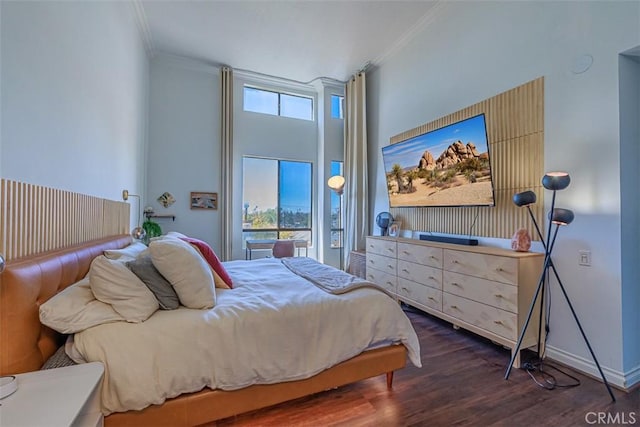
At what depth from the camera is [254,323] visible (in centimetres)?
151

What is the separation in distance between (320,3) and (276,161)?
106 inches

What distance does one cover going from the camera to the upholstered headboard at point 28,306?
1036mm

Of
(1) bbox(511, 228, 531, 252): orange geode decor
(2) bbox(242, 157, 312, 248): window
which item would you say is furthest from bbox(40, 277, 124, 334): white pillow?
(2) bbox(242, 157, 312, 248): window

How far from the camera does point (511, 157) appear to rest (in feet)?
8.66

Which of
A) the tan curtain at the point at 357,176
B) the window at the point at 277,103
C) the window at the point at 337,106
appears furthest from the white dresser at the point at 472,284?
the window at the point at 277,103

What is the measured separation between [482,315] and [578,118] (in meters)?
1.80

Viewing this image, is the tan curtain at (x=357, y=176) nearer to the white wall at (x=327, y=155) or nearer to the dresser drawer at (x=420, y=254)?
the white wall at (x=327, y=155)

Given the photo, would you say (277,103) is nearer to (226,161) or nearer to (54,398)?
(226,161)

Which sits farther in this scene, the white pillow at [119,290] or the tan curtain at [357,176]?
the tan curtain at [357,176]

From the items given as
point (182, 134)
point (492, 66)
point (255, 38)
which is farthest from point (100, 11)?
point (492, 66)

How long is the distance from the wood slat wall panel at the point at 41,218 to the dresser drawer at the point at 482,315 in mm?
3094

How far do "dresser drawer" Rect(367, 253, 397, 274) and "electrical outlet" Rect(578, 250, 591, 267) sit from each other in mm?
1721

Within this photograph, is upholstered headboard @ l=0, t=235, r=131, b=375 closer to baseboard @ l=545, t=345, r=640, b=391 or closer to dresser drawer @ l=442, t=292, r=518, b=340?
dresser drawer @ l=442, t=292, r=518, b=340

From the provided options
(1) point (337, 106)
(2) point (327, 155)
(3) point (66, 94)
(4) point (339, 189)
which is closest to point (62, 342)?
(3) point (66, 94)
